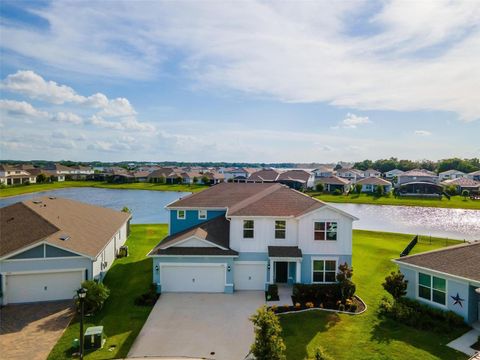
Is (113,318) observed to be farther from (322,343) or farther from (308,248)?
(308,248)

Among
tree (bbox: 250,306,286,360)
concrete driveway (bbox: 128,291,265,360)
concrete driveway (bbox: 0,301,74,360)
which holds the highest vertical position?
tree (bbox: 250,306,286,360)

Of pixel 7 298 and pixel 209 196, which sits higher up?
pixel 209 196

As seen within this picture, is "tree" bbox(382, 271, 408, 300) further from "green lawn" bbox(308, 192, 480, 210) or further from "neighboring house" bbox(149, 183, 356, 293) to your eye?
"green lawn" bbox(308, 192, 480, 210)

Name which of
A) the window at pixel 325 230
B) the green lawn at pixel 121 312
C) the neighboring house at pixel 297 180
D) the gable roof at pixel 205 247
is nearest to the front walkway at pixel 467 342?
the window at pixel 325 230

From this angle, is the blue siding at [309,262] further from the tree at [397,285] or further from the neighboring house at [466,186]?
the neighboring house at [466,186]

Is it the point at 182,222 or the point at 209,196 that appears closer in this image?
the point at 182,222

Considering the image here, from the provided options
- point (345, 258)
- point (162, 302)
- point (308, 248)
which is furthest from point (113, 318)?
point (345, 258)

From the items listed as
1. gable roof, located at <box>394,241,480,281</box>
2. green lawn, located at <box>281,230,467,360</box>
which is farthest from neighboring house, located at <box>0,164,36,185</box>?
gable roof, located at <box>394,241,480,281</box>

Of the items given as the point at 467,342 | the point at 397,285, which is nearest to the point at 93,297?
the point at 397,285
